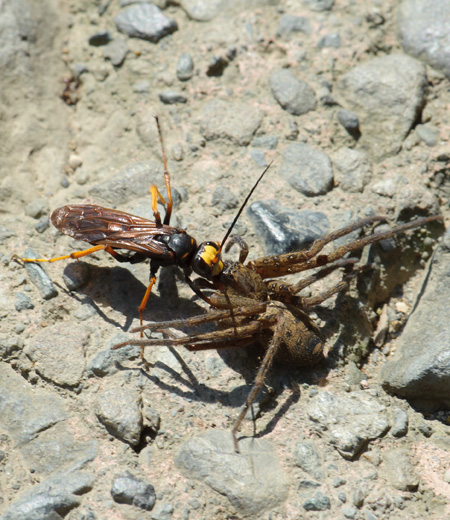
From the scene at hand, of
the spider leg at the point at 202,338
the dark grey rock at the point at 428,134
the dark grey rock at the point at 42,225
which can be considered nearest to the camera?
the spider leg at the point at 202,338

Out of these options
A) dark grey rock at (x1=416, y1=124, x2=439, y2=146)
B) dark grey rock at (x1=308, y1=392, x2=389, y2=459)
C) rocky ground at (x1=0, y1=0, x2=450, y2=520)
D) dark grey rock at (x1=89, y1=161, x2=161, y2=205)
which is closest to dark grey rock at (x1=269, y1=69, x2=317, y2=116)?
rocky ground at (x1=0, y1=0, x2=450, y2=520)

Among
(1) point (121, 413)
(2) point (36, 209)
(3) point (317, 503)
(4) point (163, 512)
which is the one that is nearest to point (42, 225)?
(2) point (36, 209)

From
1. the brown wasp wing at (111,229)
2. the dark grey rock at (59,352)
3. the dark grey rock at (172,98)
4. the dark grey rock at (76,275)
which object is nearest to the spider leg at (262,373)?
the brown wasp wing at (111,229)

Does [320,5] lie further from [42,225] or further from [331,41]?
[42,225]

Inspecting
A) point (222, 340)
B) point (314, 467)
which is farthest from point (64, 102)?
point (314, 467)

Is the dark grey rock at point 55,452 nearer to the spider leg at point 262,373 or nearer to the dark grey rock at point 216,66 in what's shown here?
the spider leg at point 262,373

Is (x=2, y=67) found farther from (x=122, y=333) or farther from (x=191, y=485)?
(x=191, y=485)

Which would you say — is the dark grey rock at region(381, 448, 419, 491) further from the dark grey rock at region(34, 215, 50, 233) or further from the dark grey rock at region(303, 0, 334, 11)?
the dark grey rock at region(303, 0, 334, 11)
